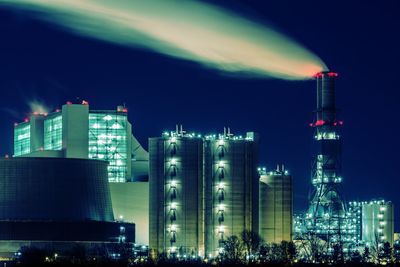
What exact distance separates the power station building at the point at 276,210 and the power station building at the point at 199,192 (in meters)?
3.03

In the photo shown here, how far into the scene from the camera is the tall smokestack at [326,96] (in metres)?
114

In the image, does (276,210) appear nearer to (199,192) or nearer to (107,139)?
(199,192)

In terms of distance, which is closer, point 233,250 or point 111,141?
point 233,250

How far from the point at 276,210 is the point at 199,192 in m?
7.83

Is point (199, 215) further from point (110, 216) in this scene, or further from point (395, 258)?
point (395, 258)

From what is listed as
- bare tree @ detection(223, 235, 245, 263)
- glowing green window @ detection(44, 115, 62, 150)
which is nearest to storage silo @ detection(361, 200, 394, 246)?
bare tree @ detection(223, 235, 245, 263)

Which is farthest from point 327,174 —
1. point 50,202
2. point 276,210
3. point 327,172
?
point 50,202

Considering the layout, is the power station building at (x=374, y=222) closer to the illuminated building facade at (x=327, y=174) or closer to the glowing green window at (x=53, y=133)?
the illuminated building facade at (x=327, y=174)

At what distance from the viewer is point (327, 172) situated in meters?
116

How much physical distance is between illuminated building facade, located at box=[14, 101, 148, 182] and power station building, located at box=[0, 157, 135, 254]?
12.6 metres

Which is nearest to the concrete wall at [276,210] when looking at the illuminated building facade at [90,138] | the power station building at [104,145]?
the power station building at [104,145]

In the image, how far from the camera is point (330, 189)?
380 feet

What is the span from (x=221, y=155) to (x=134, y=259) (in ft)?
38.7

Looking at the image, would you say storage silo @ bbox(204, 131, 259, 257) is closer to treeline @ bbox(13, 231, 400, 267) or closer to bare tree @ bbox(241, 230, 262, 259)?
bare tree @ bbox(241, 230, 262, 259)
